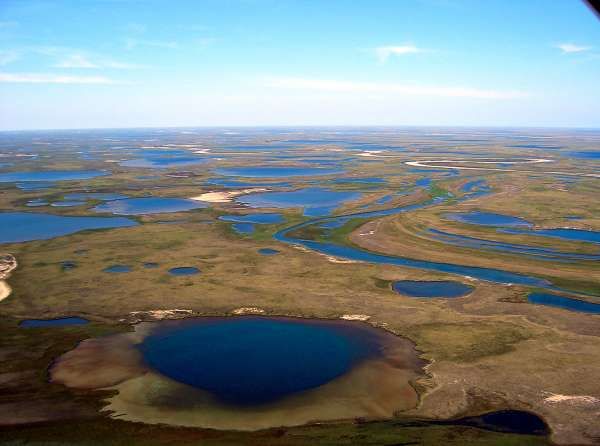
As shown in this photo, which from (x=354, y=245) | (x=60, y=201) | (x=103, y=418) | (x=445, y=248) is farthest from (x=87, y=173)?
(x=103, y=418)

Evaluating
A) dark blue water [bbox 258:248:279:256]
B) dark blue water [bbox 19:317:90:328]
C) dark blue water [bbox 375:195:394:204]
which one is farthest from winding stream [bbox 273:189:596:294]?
dark blue water [bbox 19:317:90:328]

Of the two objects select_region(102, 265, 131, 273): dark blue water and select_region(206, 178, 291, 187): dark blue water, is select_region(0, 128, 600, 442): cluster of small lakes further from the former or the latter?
select_region(206, 178, 291, 187): dark blue water

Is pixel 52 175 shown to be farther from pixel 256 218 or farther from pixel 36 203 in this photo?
pixel 256 218

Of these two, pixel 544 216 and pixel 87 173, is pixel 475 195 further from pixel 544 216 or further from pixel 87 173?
pixel 87 173

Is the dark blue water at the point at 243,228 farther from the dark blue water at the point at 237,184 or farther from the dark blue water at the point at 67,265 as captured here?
the dark blue water at the point at 237,184

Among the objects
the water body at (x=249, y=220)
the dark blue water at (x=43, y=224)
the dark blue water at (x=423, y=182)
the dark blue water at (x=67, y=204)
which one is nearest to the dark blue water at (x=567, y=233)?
the water body at (x=249, y=220)

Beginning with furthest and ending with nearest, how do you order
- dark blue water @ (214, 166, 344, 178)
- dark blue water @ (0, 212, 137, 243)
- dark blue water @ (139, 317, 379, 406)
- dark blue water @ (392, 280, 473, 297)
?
dark blue water @ (214, 166, 344, 178) → dark blue water @ (0, 212, 137, 243) → dark blue water @ (392, 280, 473, 297) → dark blue water @ (139, 317, 379, 406)

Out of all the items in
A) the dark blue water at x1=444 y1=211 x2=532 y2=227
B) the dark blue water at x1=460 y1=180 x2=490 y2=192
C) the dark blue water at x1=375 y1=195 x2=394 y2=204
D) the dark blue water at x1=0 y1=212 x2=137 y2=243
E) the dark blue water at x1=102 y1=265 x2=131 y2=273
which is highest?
the dark blue water at x1=460 y1=180 x2=490 y2=192
